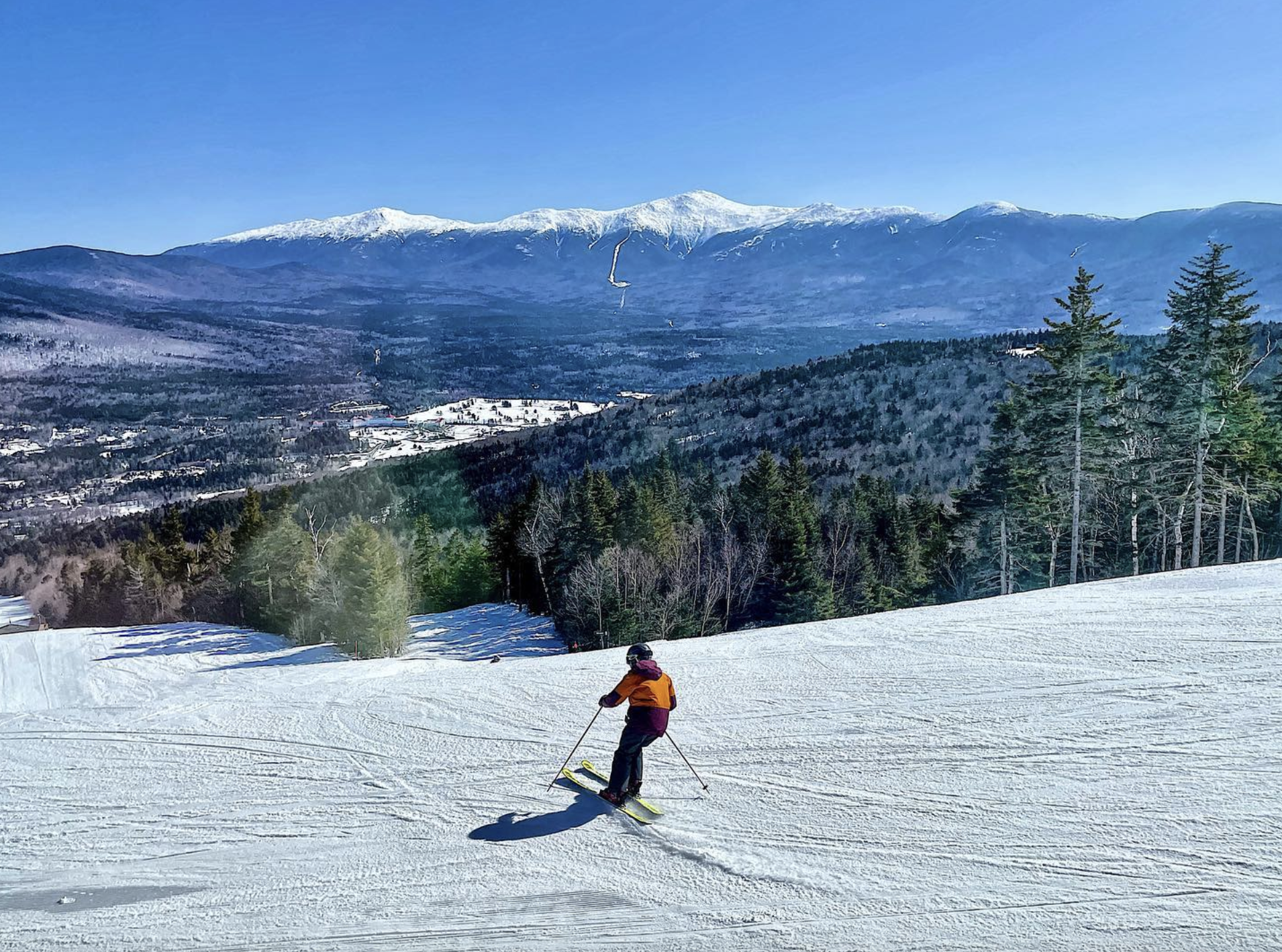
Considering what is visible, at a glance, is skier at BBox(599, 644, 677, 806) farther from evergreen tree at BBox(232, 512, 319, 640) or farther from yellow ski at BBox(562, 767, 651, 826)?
evergreen tree at BBox(232, 512, 319, 640)

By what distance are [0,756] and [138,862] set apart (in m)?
5.22

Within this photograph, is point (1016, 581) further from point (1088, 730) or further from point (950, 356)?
point (950, 356)

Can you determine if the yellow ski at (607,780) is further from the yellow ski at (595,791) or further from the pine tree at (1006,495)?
the pine tree at (1006,495)

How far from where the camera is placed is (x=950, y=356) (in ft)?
449

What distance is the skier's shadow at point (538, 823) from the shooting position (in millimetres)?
8211

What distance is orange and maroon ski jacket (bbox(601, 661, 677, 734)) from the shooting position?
8188mm

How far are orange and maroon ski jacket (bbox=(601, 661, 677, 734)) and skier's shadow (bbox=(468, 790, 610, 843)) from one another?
126 centimetres

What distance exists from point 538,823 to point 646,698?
194 centimetres

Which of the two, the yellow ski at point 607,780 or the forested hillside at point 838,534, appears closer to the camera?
the yellow ski at point 607,780

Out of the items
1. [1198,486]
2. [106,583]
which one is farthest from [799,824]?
[106,583]

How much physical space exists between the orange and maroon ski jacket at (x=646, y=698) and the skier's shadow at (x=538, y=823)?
4.12ft

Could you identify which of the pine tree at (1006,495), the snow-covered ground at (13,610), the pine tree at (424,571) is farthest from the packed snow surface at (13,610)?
the pine tree at (1006,495)

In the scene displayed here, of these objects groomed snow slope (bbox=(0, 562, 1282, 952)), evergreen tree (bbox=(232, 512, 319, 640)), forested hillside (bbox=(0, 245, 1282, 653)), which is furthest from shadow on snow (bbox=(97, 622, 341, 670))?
groomed snow slope (bbox=(0, 562, 1282, 952))

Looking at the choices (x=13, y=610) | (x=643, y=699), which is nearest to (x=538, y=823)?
(x=643, y=699)
